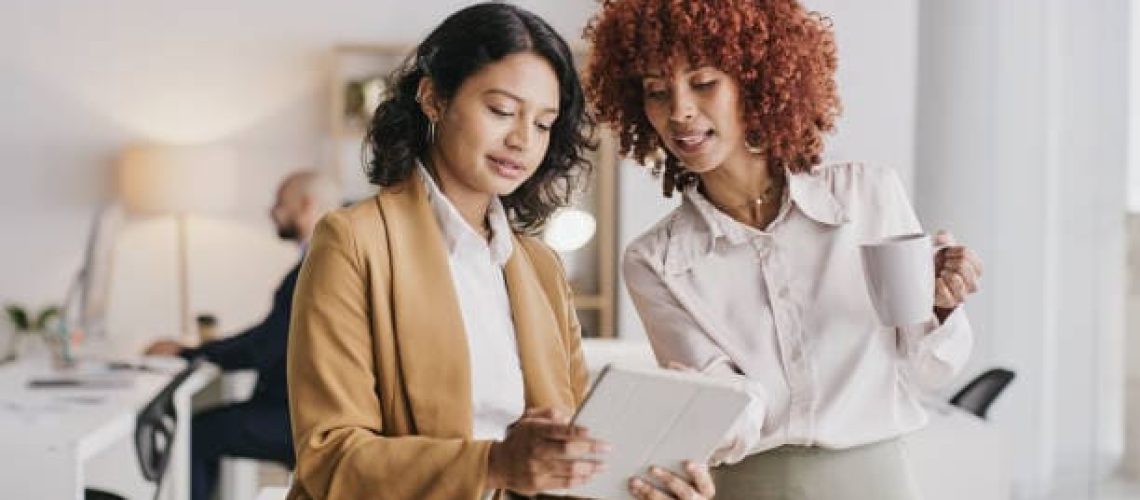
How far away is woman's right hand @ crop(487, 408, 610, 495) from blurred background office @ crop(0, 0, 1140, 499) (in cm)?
190

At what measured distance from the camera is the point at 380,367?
1.43 m

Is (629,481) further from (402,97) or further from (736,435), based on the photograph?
(402,97)

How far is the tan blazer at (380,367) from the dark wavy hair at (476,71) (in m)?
0.09

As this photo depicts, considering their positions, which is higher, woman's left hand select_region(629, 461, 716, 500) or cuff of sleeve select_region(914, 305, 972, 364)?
cuff of sleeve select_region(914, 305, 972, 364)

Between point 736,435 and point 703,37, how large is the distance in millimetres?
395

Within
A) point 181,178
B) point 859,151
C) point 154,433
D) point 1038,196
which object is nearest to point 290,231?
point 181,178

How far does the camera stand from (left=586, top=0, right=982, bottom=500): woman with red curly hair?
1.64 metres

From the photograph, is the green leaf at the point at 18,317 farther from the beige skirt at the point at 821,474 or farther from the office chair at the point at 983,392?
the beige skirt at the point at 821,474

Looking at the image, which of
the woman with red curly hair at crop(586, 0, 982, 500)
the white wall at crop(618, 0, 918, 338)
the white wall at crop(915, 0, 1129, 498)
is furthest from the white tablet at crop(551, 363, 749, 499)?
the white wall at crop(915, 0, 1129, 498)

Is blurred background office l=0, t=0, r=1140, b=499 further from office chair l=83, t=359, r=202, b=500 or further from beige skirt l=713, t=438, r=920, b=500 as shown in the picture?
beige skirt l=713, t=438, r=920, b=500

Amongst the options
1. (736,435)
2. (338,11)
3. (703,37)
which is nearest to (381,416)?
(736,435)

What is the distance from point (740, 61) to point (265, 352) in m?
3.11

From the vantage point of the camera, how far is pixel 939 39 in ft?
15.9

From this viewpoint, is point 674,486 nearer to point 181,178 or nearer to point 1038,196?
point 1038,196
